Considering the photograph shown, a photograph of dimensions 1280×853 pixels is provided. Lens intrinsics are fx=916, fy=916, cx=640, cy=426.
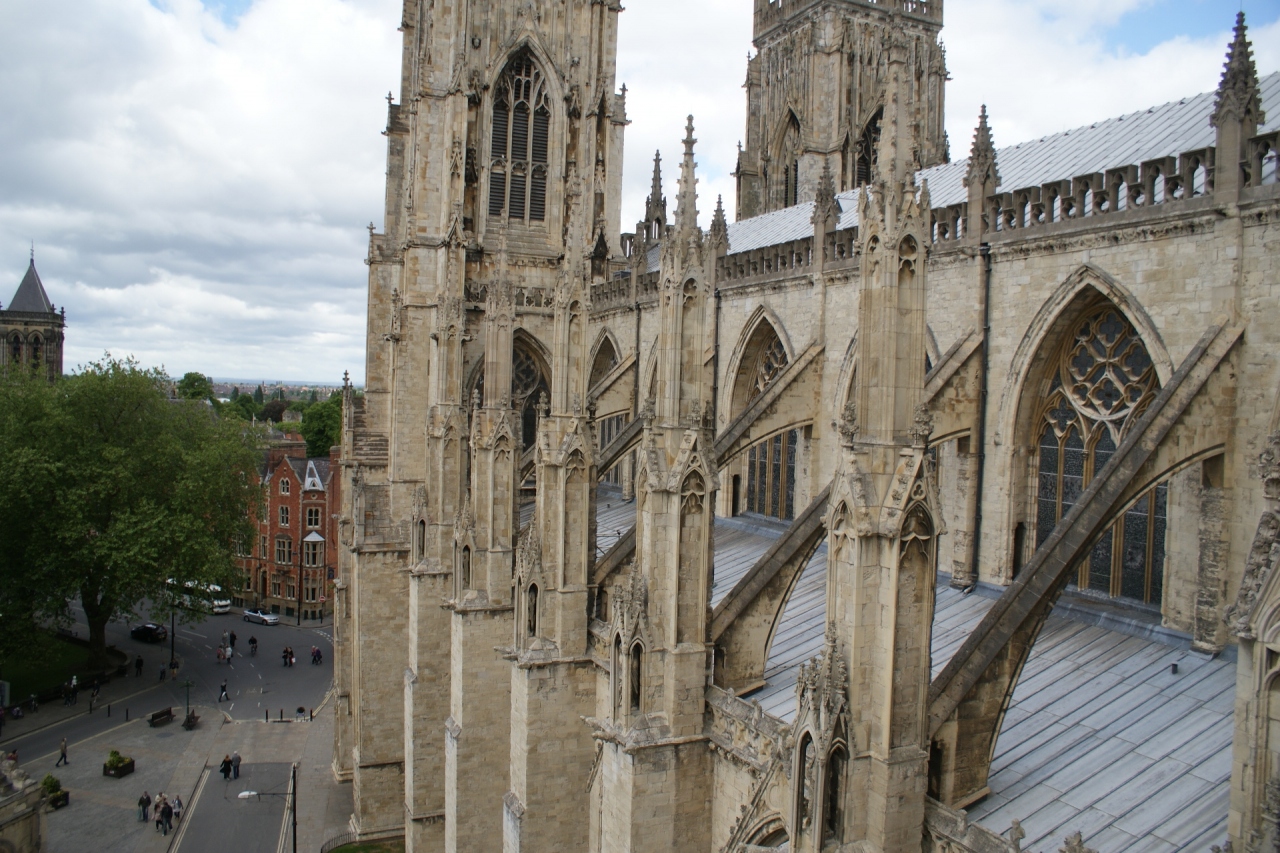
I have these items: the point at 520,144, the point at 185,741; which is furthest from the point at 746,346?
the point at 185,741

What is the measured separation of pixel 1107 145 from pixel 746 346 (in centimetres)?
823

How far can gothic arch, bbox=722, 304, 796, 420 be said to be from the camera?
19.6m

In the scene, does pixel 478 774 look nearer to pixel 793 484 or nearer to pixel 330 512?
pixel 793 484

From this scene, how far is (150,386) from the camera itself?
39.5 m

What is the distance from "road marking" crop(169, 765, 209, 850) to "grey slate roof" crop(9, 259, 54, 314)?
55703mm

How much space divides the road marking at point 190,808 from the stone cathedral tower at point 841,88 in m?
29.2

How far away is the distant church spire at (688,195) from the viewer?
12266mm

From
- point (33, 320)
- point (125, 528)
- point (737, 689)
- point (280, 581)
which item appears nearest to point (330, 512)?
point (280, 581)

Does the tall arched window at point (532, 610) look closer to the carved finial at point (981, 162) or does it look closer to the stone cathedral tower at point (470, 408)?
the stone cathedral tower at point (470, 408)

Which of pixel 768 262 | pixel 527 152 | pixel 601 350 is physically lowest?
pixel 601 350

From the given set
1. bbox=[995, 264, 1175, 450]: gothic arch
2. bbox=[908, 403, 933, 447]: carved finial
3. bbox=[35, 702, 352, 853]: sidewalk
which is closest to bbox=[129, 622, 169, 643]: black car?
bbox=[35, 702, 352, 853]: sidewalk

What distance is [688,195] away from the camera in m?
12.3

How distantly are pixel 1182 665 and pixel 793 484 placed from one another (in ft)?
32.9

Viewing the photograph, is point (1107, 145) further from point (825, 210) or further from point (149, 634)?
point (149, 634)
